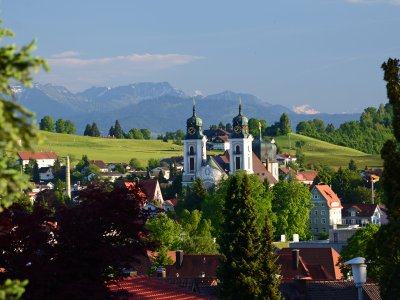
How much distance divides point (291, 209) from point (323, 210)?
2564 cm

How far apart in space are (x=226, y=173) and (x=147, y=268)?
93990mm

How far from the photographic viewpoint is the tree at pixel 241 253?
40688 millimetres

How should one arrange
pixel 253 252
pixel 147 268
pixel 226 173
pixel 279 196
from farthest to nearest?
pixel 226 173 → pixel 279 196 → pixel 147 268 → pixel 253 252

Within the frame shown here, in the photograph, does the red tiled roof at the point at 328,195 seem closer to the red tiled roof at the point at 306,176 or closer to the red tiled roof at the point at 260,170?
the red tiled roof at the point at 260,170

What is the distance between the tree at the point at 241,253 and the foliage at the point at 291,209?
69.4 m

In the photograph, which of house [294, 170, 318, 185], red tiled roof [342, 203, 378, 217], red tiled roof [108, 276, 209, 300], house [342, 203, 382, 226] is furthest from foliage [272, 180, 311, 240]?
red tiled roof [108, 276, 209, 300]

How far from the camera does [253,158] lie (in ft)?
551

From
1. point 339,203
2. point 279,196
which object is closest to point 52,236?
point 279,196

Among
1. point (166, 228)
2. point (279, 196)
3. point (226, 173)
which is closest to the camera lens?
point (166, 228)

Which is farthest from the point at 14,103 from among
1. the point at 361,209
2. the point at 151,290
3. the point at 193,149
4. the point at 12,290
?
the point at 193,149

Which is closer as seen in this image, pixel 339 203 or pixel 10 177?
pixel 10 177

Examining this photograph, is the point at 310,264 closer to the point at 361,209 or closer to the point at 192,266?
the point at 192,266

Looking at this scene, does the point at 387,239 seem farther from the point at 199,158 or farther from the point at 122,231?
the point at 199,158

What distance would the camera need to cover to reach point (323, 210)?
142 meters
